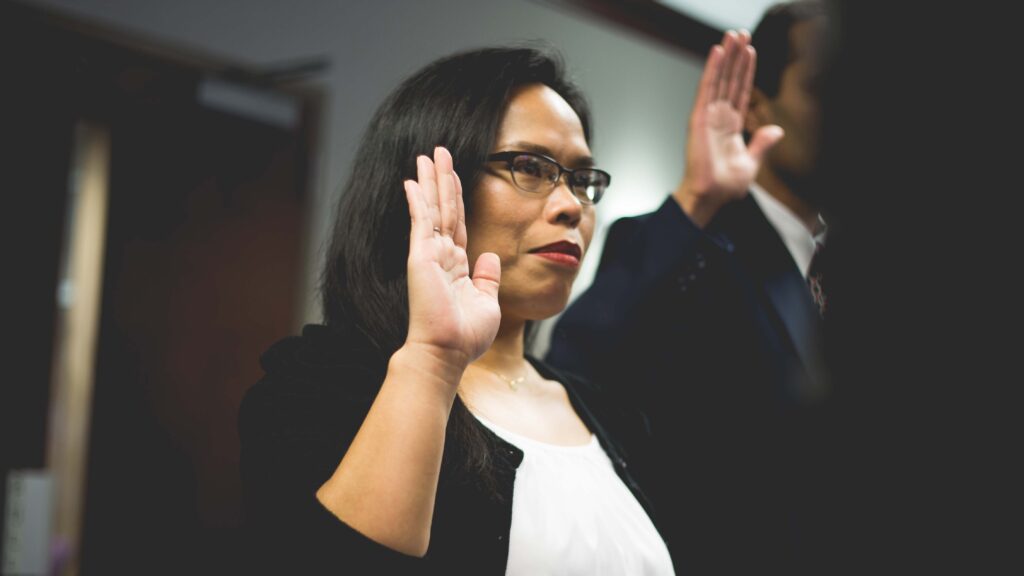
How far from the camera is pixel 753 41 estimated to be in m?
1.11

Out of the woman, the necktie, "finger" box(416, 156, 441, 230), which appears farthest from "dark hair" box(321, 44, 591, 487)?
the necktie

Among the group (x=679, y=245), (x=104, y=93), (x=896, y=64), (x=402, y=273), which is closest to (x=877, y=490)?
(x=896, y=64)

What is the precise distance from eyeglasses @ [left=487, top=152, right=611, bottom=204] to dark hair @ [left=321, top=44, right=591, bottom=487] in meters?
0.03

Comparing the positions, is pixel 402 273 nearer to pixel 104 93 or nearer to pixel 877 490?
pixel 877 490

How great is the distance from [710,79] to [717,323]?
0.32m

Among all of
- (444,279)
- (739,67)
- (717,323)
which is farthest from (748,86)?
(444,279)

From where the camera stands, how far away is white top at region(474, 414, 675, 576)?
811 millimetres

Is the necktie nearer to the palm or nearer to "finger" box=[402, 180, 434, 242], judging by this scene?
"finger" box=[402, 180, 434, 242]

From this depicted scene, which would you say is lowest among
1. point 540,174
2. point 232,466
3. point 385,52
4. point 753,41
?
point 232,466

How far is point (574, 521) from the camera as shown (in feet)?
2.78

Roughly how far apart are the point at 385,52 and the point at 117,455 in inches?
56.8

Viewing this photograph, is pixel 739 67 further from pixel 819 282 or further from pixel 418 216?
pixel 819 282

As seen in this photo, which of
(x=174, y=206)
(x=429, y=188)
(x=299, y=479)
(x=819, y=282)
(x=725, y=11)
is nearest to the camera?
(x=819, y=282)

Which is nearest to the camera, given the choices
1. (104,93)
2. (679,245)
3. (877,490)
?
(877,490)
